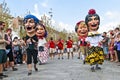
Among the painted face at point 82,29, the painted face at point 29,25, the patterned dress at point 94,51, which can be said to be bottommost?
the patterned dress at point 94,51

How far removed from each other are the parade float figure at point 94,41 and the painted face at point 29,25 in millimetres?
2208

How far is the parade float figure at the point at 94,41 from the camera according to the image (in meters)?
14.6

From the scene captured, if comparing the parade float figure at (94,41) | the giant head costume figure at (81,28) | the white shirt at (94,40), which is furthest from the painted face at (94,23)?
the giant head costume figure at (81,28)

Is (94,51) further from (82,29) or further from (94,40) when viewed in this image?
(82,29)

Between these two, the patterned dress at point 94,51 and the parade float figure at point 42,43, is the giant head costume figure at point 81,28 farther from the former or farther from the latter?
the patterned dress at point 94,51

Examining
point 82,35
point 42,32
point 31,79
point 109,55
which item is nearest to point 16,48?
point 42,32

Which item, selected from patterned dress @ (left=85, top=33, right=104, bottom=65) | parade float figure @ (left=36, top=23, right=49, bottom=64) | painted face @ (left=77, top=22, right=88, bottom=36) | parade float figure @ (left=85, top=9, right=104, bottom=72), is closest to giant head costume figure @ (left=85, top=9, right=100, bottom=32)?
parade float figure @ (left=85, top=9, right=104, bottom=72)

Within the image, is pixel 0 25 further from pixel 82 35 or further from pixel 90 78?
pixel 82 35

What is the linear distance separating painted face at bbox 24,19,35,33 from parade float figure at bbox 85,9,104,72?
221 centimetres

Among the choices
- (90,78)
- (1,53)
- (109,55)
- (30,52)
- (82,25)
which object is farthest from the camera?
(109,55)

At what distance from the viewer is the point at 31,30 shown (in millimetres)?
14734

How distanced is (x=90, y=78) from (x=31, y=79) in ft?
6.43

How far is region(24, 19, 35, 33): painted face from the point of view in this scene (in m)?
14.8

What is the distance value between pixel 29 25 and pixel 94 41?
2.68m
